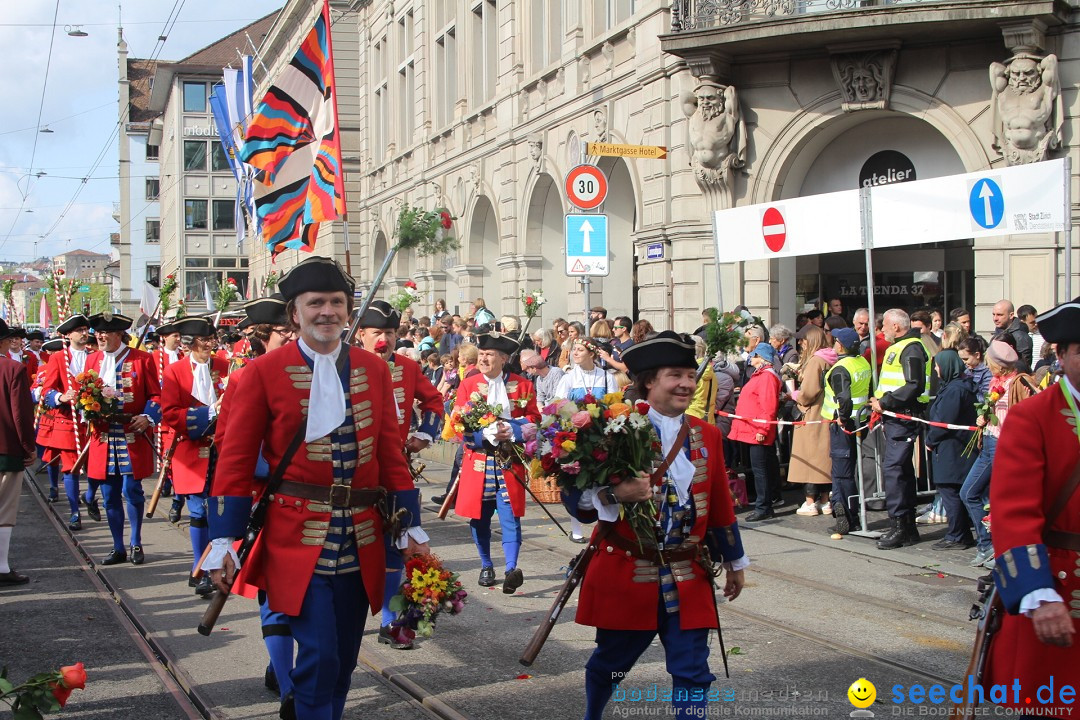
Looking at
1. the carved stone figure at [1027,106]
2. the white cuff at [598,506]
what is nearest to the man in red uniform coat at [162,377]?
the white cuff at [598,506]

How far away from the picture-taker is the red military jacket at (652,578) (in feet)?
15.2

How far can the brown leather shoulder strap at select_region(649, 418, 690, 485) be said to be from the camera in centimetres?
466

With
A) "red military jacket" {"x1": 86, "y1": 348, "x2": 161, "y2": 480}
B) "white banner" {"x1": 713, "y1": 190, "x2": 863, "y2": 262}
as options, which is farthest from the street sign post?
"red military jacket" {"x1": 86, "y1": 348, "x2": 161, "y2": 480}

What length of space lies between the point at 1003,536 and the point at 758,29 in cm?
1420

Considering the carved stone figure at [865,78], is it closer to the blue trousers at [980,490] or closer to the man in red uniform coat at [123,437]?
the blue trousers at [980,490]

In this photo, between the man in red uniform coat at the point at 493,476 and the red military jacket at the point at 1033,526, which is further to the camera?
the man in red uniform coat at the point at 493,476

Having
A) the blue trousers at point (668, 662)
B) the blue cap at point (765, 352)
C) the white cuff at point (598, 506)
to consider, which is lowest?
the blue trousers at point (668, 662)

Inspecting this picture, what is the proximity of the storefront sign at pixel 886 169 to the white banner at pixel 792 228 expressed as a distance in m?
5.52

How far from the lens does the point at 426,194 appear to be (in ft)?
111

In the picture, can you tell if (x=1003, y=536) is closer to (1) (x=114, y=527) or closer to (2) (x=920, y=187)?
(2) (x=920, y=187)

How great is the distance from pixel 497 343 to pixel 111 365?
3786 millimetres

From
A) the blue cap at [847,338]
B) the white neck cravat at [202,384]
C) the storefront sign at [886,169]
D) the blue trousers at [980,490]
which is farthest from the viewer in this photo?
the storefront sign at [886,169]

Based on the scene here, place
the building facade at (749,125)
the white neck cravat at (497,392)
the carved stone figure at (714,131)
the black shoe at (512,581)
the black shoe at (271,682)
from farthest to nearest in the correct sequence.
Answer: the carved stone figure at (714,131), the building facade at (749,125), the white neck cravat at (497,392), the black shoe at (512,581), the black shoe at (271,682)

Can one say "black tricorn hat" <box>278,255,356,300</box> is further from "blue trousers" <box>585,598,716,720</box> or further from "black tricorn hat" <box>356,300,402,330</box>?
"black tricorn hat" <box>356,300,402,330</box>
